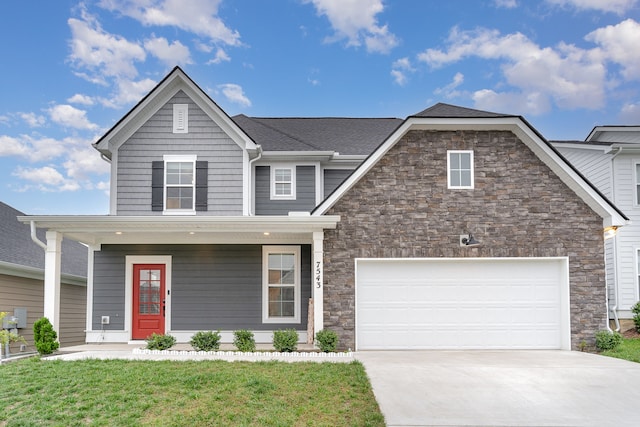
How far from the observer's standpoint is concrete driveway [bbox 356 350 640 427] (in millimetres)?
6531

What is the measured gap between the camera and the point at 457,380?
8.35 metres

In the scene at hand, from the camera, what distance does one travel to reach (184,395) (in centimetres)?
746

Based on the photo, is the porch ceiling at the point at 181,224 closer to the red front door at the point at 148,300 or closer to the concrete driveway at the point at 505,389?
the red front door at the point at 148,300

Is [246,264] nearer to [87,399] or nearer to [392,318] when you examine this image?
[392,318]

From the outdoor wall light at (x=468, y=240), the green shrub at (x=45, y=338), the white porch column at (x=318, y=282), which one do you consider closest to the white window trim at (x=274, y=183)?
the white porch column at (x=318, y=282)

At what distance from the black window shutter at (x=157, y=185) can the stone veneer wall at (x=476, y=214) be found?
4724 mm

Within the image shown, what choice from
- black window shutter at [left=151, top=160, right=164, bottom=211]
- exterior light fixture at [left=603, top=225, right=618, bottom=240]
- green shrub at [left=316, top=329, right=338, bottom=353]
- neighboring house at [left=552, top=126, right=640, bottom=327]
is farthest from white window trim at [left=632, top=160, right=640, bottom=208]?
black window shutter at [left=151, top=160, right=164, bottom=211]

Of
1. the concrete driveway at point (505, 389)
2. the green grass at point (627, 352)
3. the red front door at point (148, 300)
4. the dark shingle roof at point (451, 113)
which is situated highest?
the dark shingle roof at point (451, 113)

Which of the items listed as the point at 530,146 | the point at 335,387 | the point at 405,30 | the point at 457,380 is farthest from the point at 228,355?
the point at 405,30

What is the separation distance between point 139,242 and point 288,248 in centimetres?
375

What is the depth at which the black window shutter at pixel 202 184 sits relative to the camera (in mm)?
13844

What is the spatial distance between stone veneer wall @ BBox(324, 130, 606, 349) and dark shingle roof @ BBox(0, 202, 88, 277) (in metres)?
9.15

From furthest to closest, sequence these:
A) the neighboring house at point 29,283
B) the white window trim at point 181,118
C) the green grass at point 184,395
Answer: the neighboring house at point 29,283, the white window trim at point 181,118, the green grass at point 184,395

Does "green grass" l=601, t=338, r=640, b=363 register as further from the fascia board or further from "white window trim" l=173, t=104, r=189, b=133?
"white window trim" l=173, t=104, r=189, b=133
